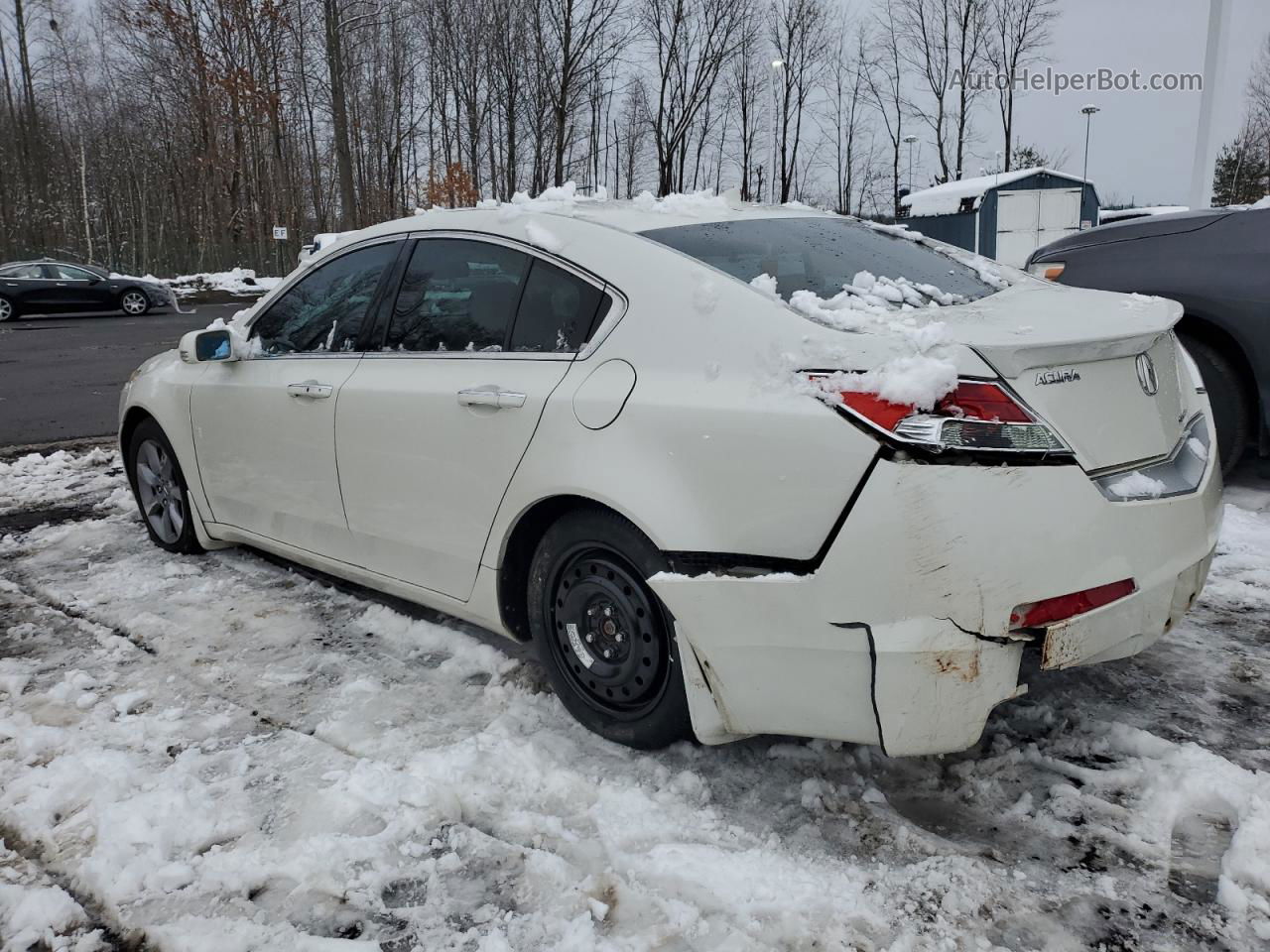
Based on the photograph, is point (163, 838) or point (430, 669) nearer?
point (163, 838)

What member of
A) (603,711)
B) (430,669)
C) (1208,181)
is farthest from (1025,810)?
(1208,181)

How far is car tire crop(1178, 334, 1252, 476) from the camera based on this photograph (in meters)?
4.77

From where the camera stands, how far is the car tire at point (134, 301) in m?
22.5

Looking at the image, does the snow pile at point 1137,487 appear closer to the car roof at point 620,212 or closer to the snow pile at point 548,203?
the car roof at point 620,212

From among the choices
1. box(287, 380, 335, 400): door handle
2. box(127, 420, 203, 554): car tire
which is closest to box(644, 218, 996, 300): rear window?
box(287, 380, 335, 400): door handle

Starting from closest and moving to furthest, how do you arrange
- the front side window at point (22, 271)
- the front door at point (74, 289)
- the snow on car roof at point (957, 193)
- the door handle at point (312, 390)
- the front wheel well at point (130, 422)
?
the door handle at point (312, 390), the front wheel well at point (130, 422), the front side window at point (22, 271), the front door at point (74, 289), the snow on car roof at point (957, 193)

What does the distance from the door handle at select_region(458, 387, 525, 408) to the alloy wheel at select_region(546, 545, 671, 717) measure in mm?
490

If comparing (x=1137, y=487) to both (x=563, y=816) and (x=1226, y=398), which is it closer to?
(x=563, y=816)

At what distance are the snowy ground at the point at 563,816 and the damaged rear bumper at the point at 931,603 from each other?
1.12ft

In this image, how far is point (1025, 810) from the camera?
2381mm

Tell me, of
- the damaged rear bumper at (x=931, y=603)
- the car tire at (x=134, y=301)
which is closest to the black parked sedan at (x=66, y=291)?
the car tire at (x=134, y=301)

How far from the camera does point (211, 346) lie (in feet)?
13.0

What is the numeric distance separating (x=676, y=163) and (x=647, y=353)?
1494 inches

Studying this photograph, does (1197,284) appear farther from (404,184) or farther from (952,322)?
(404,184)
